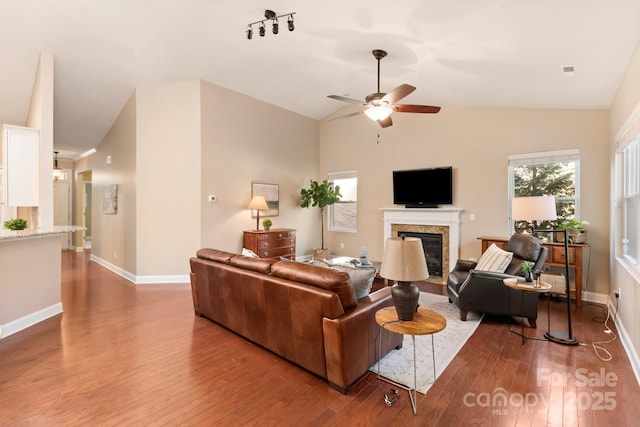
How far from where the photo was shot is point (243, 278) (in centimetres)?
292

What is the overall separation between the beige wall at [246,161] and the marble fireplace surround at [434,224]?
215 centimetres

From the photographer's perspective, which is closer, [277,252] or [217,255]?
[217,255]

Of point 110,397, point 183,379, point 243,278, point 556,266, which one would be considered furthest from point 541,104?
point 110,397

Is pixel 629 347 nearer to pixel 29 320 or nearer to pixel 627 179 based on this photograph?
pixel 627 179

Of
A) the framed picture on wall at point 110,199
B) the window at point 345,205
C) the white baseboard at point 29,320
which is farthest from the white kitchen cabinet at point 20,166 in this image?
the window at point 345,205

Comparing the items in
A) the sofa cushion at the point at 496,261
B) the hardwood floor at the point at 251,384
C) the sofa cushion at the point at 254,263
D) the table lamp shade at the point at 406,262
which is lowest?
the hardwood floor at the point at 251,384

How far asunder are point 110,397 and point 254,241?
377 cm

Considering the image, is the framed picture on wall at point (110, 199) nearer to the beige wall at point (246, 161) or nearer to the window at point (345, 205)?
the beige wall at point (246, 161)

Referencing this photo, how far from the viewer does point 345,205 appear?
7324 millimetres

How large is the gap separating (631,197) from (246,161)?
221 inches

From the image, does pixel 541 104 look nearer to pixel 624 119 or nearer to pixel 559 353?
pixel 624 119

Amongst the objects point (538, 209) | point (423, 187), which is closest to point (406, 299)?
point (538, 209)

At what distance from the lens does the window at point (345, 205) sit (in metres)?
7.17

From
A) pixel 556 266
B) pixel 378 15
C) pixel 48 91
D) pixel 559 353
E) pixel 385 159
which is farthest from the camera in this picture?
pixel 385 159
